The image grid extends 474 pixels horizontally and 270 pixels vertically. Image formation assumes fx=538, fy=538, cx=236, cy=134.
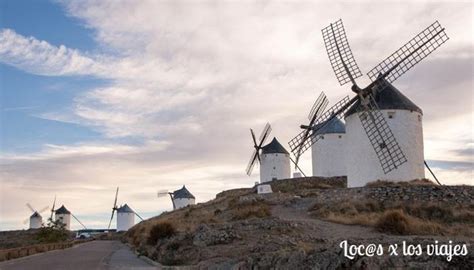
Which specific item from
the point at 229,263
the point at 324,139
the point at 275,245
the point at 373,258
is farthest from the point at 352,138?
the point at 373,258

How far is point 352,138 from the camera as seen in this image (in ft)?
110

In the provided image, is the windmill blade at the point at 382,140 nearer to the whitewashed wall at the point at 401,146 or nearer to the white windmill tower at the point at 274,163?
the whitewashed wall at the point at 401,146

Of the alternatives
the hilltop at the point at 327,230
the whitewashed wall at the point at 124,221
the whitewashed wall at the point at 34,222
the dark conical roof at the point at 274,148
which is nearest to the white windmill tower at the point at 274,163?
the dark conical roof at the point at 274,148

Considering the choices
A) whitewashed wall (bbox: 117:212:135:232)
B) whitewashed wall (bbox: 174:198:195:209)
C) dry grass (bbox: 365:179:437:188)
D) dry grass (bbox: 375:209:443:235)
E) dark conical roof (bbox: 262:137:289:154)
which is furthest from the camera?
whitewashed wall (bbox: 117:212:135:232)

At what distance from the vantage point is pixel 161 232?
2414 centimetres

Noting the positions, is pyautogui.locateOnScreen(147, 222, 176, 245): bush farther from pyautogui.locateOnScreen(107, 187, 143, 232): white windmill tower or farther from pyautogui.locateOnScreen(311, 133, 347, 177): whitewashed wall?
pyautogui.locateOnScreen(107, 187, 143, 232): white windmill tower

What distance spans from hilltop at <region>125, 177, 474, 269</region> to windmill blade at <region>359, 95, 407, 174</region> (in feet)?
4.87

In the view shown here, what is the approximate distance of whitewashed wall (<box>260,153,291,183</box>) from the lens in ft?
180

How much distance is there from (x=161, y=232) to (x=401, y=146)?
15.7m

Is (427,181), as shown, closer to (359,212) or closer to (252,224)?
(359,212)

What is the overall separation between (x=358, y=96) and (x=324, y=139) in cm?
1480

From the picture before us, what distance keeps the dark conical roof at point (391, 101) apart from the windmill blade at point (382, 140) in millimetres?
→ 729

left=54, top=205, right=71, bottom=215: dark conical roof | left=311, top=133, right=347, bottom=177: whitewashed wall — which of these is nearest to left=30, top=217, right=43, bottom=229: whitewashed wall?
Answer: left=54, top=205, right=71, bottom=215: dark conical roof

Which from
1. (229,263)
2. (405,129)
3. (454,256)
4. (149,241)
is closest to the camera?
(454,256)
